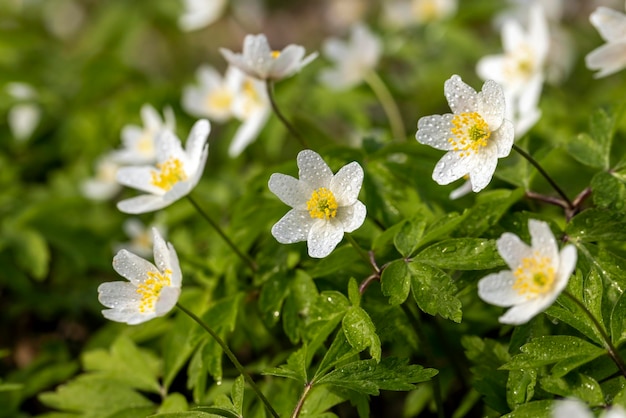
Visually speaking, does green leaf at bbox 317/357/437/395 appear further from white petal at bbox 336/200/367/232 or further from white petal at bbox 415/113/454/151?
white petal at bbox 415/113/454/151

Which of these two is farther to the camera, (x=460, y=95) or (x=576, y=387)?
(x=460, y=95)

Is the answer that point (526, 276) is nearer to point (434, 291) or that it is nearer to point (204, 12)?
point (434, 291)

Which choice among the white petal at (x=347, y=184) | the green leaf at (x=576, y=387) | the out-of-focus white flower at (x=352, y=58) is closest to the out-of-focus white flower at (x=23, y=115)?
the out-of-focus white flower at (x=352, y=58)

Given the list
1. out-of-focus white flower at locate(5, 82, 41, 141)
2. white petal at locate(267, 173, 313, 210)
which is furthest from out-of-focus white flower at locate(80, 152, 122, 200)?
white petal at locate(267, 173, 313, 210)

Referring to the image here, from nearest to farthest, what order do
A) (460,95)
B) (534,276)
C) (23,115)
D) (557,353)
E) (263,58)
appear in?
(534,276) < (557,353) < (460,95) < (263,58) < (23,115)

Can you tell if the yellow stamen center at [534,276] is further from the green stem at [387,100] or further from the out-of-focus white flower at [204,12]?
the out-of-focus white flower at [204,12]

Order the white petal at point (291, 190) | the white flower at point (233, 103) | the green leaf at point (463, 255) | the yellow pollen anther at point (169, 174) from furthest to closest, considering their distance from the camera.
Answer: the white flower at point (233, 103) → the yellow pollen anther at point (169, 174) → the white petal at point (291, 190) → the green leaf at point (463, 255)

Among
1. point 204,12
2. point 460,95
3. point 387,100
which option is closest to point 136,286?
point 460,95
